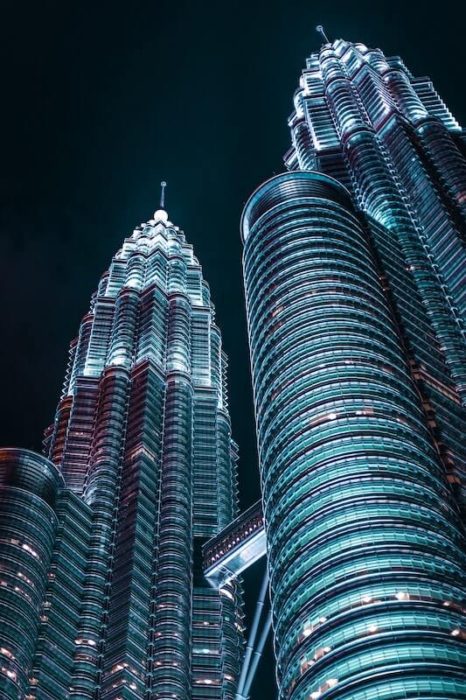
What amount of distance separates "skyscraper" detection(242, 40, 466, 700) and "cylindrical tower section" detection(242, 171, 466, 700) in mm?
166

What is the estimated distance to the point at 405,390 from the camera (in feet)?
321

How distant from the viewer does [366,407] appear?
304ft

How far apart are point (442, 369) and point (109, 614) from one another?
47.5 metres

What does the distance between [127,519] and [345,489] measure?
45212 mm

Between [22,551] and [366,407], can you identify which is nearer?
[366,407]

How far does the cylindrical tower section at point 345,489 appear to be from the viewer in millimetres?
71562

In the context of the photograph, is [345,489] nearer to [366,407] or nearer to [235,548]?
[366,407]

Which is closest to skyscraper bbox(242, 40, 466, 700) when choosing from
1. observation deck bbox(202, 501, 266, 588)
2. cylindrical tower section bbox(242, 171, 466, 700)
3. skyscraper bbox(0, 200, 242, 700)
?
cylindrical tower section bbox(242, 171, 466, 700)

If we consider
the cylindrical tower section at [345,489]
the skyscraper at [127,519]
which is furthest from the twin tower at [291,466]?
the skyscraper at [127,519]

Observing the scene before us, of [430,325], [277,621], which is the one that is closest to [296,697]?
[277,621]

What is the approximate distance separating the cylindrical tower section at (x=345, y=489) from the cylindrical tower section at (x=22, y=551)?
27.0 metres

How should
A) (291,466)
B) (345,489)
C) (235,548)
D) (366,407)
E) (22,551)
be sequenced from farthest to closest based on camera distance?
(235,548) < (22,551) < (366,407) < (291,466) < (345,489)

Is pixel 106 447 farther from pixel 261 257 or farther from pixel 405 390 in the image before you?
pixel 405 390

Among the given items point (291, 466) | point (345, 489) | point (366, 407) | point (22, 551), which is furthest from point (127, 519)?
point (345, 489)
